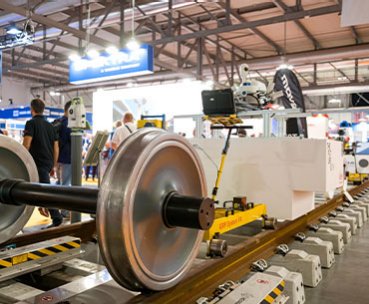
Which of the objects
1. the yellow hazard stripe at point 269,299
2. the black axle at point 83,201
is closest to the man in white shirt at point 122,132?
the black axle at point 83,201

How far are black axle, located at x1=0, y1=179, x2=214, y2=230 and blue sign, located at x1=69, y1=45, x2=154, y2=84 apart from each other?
7327mm

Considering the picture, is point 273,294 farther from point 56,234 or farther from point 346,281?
point 56,234

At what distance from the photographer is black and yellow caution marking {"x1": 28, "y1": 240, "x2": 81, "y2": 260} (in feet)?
8.45

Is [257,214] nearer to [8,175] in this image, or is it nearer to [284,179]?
[284,179]

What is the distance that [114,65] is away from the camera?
9.41 m

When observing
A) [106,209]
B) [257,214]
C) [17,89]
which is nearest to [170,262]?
[106,209]

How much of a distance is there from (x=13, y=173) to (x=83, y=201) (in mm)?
835

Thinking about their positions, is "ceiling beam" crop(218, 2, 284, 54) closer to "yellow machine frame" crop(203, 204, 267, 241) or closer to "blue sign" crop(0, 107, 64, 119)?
"yellow machine frame" crop(203, 204, 267, 241)

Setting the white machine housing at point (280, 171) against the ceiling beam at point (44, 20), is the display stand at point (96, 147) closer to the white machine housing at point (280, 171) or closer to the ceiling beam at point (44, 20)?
the white machine housing at point (280, 171)

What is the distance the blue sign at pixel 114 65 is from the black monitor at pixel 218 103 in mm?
5287

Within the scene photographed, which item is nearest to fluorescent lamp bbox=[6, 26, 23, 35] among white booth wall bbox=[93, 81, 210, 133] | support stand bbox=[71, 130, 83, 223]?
support stand bbox=[71, 130, 83, 223]

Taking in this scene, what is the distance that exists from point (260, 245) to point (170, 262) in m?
1.49

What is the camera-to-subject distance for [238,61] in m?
→ 16.6

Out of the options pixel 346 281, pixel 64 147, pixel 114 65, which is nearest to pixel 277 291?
pixel 346 281
